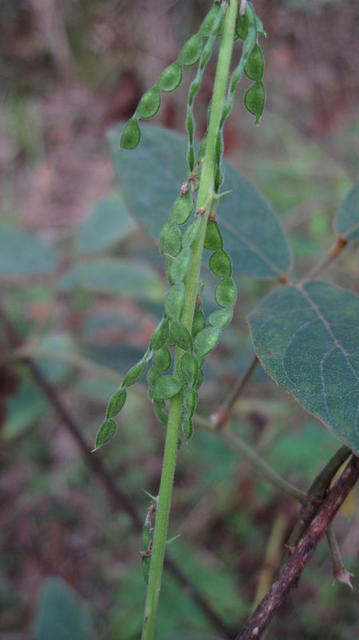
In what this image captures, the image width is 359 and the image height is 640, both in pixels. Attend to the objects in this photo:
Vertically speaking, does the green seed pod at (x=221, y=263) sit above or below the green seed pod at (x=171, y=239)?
below

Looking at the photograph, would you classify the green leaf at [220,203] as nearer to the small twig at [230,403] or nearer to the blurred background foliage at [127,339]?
the small twig at [230,403]

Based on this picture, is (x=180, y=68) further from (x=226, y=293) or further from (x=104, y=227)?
(x=104, y=227)

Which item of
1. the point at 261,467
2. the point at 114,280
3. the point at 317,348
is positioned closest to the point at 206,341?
the point at 317,348

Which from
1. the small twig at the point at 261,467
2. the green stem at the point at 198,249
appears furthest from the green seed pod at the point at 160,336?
the small twig at the point at 261,467

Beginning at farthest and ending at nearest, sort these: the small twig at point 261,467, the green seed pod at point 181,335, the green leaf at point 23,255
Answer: the green leaf at point 23,255
the small twig at point 261,467
the green seed pod at point 181,335

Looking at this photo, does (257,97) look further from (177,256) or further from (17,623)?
(17,623)

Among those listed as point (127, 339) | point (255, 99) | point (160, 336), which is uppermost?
point (255, 99)

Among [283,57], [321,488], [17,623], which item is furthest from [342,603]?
[283,57]
